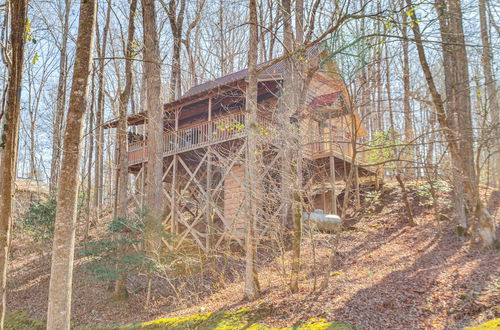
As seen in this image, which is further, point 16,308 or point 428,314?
point 16,308

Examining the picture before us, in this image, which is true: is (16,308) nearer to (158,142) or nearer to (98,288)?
(98,288)

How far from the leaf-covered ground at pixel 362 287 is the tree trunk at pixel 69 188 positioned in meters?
3.35

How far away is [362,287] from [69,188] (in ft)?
17.5

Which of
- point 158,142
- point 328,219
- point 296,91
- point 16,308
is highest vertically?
point 296,91

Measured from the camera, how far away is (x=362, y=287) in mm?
6852

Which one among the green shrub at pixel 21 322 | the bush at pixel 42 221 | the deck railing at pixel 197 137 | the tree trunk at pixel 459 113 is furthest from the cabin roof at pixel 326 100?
the green shrub at pixel 21 322

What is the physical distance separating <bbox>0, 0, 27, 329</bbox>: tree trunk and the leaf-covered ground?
401cm

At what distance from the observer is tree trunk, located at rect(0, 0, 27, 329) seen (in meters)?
4.41

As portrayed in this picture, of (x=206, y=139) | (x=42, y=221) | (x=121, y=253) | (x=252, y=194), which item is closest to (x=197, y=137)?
(x=206, y=139)

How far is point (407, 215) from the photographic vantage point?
523 inches

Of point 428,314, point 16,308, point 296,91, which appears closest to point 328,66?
Result: point 296,91

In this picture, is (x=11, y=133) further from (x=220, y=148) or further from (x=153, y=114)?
(x=220, y=148)

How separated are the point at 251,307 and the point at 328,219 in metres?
6.36

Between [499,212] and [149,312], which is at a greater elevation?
[499,212]
